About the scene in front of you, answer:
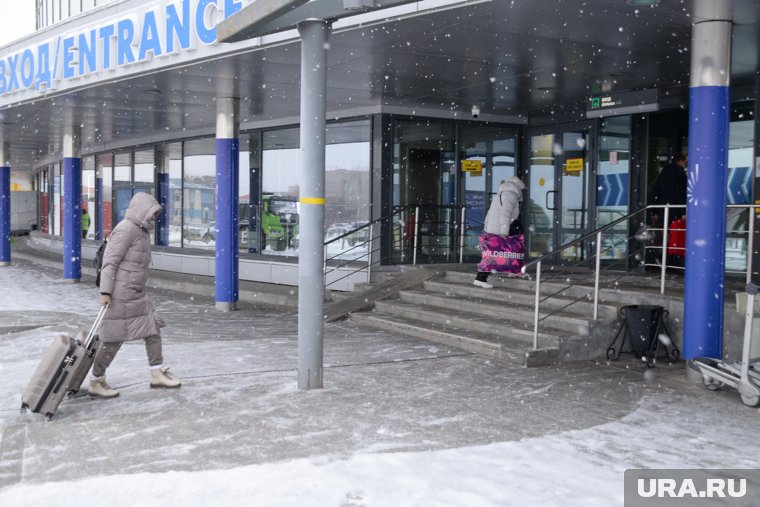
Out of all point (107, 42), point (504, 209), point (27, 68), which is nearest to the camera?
point (504, 209)

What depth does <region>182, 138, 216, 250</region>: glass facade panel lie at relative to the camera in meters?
19.7

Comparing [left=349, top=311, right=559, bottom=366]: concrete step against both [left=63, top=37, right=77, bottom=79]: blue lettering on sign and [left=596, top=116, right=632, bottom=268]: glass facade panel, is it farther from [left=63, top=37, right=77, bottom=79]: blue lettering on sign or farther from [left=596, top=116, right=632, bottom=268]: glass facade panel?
[left=63, top=37, right=77, bottom=79]: blue lettering on sign

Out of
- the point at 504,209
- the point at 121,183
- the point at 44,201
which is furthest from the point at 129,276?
the point at 44,201

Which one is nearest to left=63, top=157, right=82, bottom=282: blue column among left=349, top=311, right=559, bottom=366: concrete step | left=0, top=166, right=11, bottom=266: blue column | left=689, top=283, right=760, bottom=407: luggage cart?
left=0, top=166, right=11, bottom=266: blue column

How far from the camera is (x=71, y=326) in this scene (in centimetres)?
1088

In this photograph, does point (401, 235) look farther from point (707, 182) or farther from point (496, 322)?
point (707, 182)

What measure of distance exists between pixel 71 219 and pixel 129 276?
12444 millimetres

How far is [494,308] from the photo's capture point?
34.2ft

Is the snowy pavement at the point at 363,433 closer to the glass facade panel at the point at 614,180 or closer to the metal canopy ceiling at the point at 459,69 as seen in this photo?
the metal canopy ceiling at the point at 459,69

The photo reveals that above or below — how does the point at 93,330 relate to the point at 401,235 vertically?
below

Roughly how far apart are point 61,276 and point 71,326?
9.87m

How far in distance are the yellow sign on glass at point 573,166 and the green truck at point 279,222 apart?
577 centimetres

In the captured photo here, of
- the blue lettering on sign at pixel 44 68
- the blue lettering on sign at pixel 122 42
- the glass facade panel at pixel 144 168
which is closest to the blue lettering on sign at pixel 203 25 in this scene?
the blue lettering on sign at pixel 122 42

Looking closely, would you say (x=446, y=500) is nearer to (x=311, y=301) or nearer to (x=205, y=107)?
(x=311, y=301)
